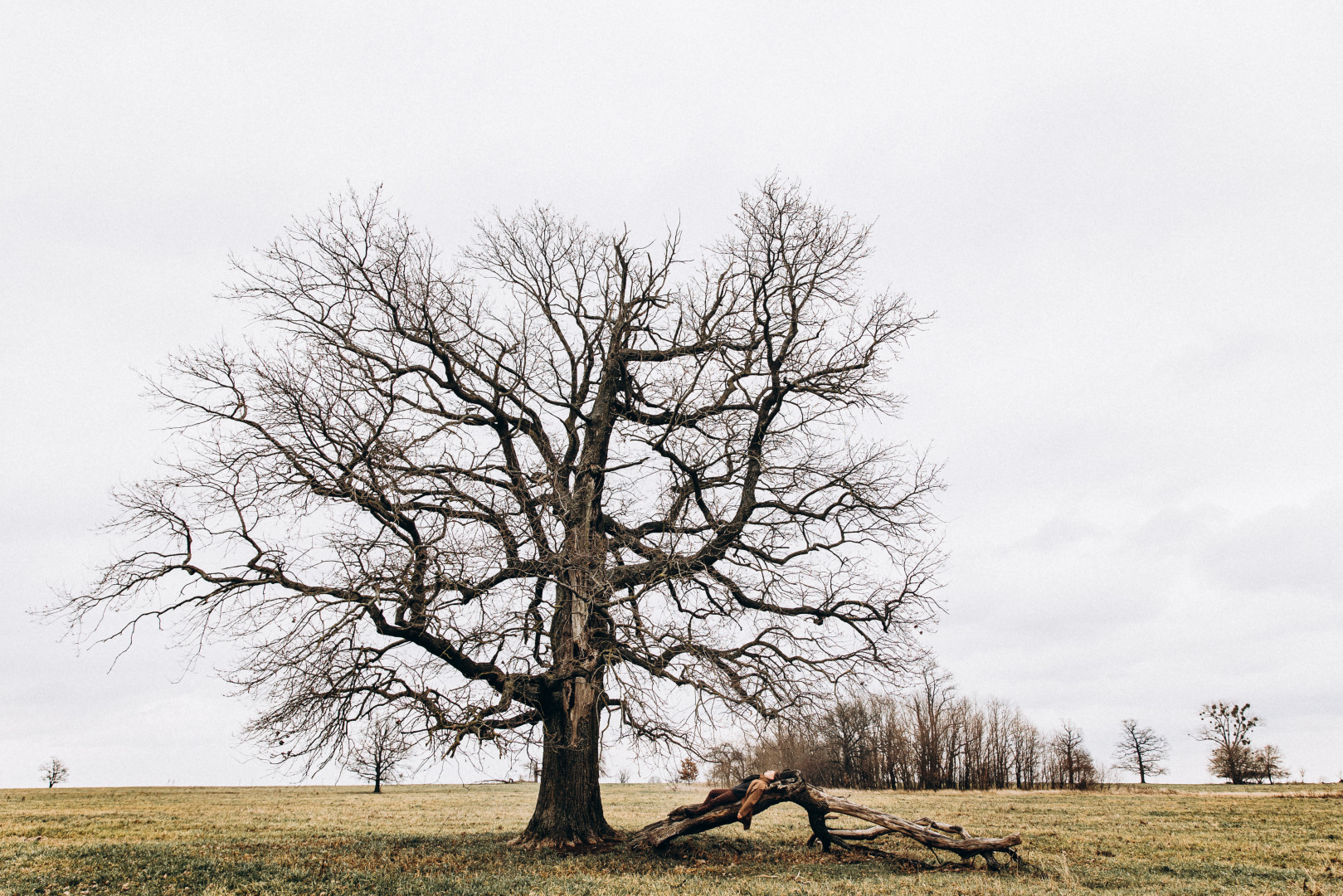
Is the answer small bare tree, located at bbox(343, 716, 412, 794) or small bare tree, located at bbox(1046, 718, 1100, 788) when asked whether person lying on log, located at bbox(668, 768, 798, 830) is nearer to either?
small bare tree, located at bbox(343, 716, 412, 794)

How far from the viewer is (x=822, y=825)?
14695mm

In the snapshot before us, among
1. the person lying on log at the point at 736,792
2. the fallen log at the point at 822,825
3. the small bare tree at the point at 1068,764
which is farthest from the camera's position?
the small bare tree at the point at 1068,764

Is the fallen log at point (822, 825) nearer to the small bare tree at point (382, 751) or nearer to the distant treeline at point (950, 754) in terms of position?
the small bare tree at point (382, 751)

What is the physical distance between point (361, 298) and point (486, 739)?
9018 millimetres

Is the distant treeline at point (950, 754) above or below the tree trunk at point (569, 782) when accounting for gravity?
below

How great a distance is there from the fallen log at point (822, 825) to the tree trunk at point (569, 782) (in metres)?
0.99

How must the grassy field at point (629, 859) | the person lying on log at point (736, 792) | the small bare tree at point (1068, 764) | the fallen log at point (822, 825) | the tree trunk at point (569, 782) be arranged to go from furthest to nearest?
the small bare tree at point (1068, 764) → the tree trunk at point (569, 782) → the person lying on log at point (736, 792) → the fallen log at point (822, 825) → the grassy field at point (629, 859)

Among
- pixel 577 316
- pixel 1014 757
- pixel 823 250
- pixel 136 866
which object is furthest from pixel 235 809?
pixel 1014 757

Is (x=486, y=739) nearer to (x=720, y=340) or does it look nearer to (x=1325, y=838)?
(x=720, y=340)

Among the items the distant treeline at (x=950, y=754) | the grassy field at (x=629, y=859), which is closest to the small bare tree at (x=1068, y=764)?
the distant treeline at (x=950, y=754)

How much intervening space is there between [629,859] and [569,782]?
1997mm

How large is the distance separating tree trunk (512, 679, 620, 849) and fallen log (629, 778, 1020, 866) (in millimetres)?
989

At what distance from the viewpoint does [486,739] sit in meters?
12.4

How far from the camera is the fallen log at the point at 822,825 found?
44.3 ft
